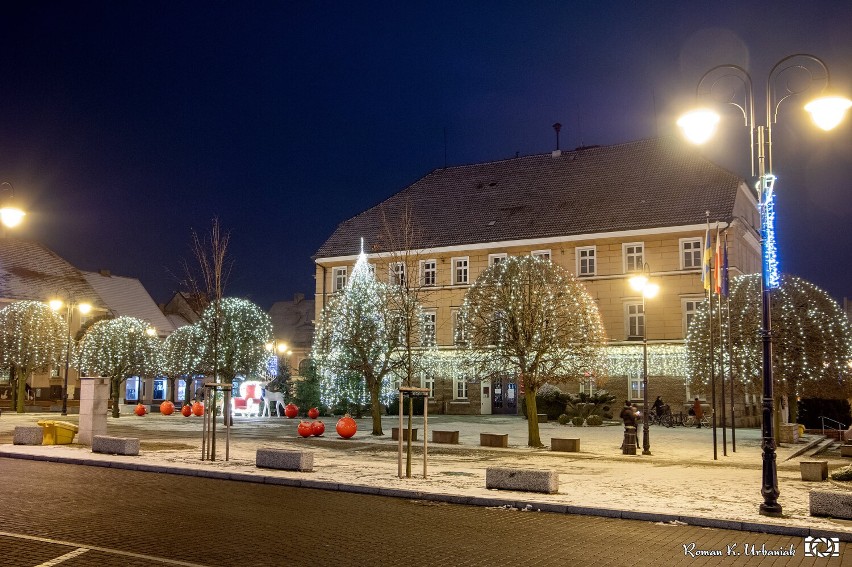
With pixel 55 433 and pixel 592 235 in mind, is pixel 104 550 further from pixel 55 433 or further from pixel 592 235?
pixel 592 235

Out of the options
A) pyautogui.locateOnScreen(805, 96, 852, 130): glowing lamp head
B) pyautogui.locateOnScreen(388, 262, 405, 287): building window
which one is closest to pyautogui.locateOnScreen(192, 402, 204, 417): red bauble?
pyautogui.locateOnScreen(388, 262, 405, 287): building window

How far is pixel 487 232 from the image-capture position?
51.4 metres

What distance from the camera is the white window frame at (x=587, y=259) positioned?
47906 mm

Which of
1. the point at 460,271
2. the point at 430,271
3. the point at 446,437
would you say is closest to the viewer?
the point at 446,437

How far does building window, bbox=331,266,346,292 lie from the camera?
56.3 metres

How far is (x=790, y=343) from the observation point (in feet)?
95.5

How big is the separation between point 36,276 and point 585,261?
152 feet

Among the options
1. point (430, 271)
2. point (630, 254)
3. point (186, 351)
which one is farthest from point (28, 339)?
point (630, 254)

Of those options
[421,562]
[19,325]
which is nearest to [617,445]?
[421,562]

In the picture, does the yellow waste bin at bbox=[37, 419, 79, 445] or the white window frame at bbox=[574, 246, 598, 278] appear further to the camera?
the white window frame at bbox=[574, 246, 598, 278]

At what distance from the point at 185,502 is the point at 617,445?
18.4 meters

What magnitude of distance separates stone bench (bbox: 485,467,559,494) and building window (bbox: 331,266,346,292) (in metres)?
41.3

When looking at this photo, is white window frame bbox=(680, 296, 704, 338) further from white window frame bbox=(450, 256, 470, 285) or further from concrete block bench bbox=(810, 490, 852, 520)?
concrete block bench bbox=(810, 490, 852, 520)

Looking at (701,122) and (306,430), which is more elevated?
(701,122)
